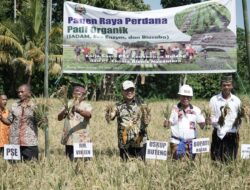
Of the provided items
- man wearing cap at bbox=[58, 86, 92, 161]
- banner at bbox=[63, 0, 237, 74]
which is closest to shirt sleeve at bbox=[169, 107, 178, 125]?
man wearing cap at bbox=[58, 86, 92, 161]

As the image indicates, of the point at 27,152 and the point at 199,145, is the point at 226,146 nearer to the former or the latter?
the point at 199,145

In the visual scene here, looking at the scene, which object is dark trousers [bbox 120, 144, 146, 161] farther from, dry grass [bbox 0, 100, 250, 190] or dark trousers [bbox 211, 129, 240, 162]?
dark trousers [bbox 211, 129, 240, 162]

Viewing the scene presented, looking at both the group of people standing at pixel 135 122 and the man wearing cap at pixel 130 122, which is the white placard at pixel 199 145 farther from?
the man wearing cap at pixel 130 122

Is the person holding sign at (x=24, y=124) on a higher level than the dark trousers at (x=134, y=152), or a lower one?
higher

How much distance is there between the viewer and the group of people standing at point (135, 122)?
626 cm

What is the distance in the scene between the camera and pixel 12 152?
621 centimetres

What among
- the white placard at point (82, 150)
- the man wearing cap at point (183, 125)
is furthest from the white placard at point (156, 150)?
the white placard at point (82, 150)

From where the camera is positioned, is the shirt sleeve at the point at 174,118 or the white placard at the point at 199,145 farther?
the shirt sleeve at the point at 174,118

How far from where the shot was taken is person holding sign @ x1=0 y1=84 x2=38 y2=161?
638 centimetres

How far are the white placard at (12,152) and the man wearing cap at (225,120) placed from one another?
2.52 metres

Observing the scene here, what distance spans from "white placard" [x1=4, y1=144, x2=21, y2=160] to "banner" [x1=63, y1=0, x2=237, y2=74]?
2.42m

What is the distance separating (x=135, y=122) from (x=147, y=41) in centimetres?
242

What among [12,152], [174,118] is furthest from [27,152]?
[174,118]

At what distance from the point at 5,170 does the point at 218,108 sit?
2.80 meters
